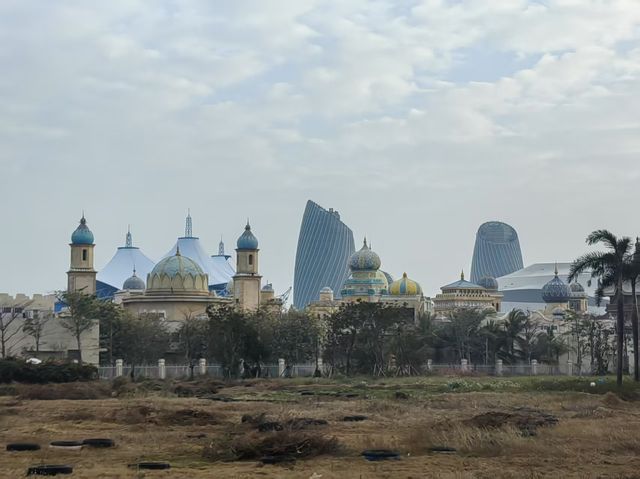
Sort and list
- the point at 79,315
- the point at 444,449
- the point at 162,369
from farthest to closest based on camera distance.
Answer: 1. the point at 162,369
2. the point at 79,315
3. the point at 444,449

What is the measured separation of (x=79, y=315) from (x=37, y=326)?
2601 mm

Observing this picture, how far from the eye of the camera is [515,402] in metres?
40.0

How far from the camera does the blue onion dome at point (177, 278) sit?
104250 mm

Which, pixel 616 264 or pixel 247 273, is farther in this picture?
pixel 247 273

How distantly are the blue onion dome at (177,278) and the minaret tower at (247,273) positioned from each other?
10.9 feet

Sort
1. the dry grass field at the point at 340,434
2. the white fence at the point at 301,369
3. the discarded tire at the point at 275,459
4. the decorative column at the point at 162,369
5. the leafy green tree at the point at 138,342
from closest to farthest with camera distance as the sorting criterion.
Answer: the dry grass field at the point at 340,434
the discarded tire at the point at 275,459
the white fence at the point at 301,369
the decorative column at the point at 162,369
the leafy green tree at the point at 138,342

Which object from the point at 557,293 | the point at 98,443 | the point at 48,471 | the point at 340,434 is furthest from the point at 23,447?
the point at 557,293

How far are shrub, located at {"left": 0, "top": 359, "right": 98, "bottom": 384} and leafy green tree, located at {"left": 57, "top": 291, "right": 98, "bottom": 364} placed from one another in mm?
15152

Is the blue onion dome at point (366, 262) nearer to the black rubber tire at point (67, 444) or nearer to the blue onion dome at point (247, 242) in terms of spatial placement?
the blue onion dome at point (247, 242)

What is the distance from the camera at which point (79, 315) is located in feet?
238

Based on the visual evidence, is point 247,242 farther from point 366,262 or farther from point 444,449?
point 444,449

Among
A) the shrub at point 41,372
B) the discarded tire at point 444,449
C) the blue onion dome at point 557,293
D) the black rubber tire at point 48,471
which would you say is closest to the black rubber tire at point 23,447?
the black rubber tire at point 48,471

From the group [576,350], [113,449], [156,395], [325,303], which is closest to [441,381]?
[156,395]

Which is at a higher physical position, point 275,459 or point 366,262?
point 366,262
